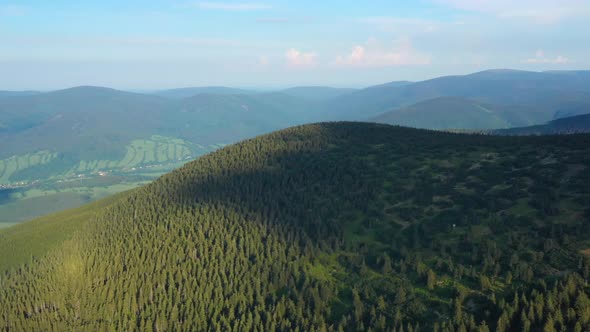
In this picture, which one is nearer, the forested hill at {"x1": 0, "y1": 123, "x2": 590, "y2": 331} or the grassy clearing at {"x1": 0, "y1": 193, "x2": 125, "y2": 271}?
the forested hill at {"x1": 0, "y1": 123, "x2": 590, "y2": 331}

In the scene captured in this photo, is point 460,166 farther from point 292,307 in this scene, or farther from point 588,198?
point 292,307

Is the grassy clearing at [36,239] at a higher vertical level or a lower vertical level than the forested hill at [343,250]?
lower

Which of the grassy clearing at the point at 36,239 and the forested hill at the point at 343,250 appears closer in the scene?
the forested hill at the point at 343,250

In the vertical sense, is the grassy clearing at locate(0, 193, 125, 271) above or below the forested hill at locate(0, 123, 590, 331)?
below

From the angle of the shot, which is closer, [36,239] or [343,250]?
[343,250]

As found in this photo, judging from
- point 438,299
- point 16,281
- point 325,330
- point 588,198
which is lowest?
point 16,281

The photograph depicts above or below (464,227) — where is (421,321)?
below

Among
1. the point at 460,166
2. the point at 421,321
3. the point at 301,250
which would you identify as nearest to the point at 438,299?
the point at 421,321

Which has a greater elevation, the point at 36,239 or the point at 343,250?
the point at 343,250
